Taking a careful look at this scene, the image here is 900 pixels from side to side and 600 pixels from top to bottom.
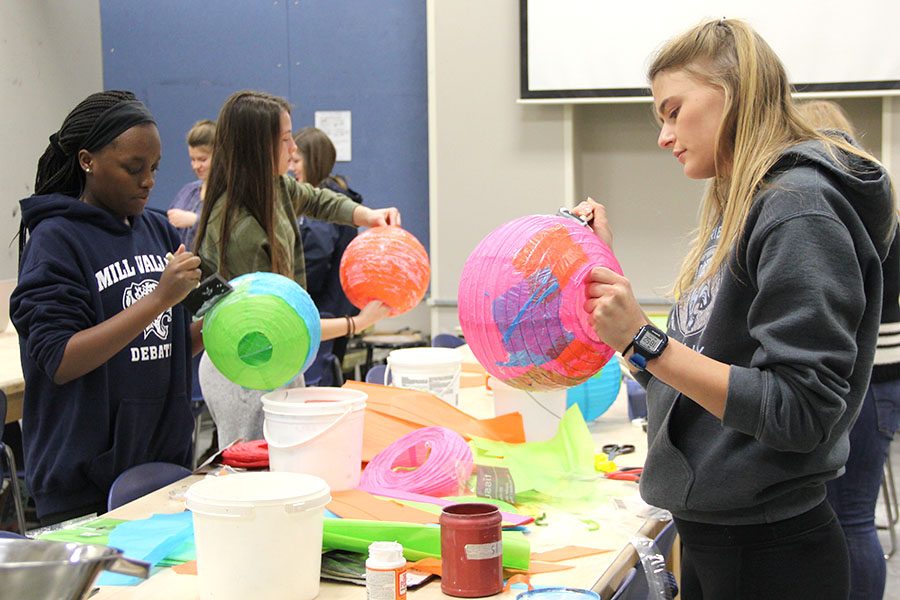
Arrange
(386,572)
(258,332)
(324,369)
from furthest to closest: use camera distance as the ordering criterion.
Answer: (324,369)
(258,332)
(386,572)

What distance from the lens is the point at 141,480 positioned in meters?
1.98

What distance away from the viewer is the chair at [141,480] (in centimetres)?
192

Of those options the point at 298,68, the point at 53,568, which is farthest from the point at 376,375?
the point at 298,68

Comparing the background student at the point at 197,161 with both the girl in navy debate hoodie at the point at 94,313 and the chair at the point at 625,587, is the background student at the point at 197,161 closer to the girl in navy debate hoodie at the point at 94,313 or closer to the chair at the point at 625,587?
the girl in navy debate hoodie at the point at 94,313

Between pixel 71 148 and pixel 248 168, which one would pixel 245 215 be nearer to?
pixel 248 168

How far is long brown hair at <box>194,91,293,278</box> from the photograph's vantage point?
2.52 meters

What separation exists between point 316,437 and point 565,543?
0.50 meters

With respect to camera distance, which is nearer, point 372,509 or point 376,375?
point 372,509

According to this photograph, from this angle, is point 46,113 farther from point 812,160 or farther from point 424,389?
point 812,160

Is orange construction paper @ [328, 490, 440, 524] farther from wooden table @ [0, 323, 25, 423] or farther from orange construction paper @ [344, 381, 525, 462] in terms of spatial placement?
wooden table @ [0, 323, 25, 423]

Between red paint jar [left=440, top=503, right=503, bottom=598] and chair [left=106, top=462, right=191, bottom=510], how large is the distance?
80cm

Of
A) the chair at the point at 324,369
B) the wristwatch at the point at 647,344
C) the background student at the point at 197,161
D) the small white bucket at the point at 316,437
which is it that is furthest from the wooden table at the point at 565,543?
the background student at the point at 197,161

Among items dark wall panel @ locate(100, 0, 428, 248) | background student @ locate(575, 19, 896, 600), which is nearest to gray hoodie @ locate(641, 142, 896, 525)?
background student @ locate(575, 19, 896, 600)

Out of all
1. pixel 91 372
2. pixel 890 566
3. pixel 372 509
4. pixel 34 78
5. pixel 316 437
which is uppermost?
pixel 34 78
